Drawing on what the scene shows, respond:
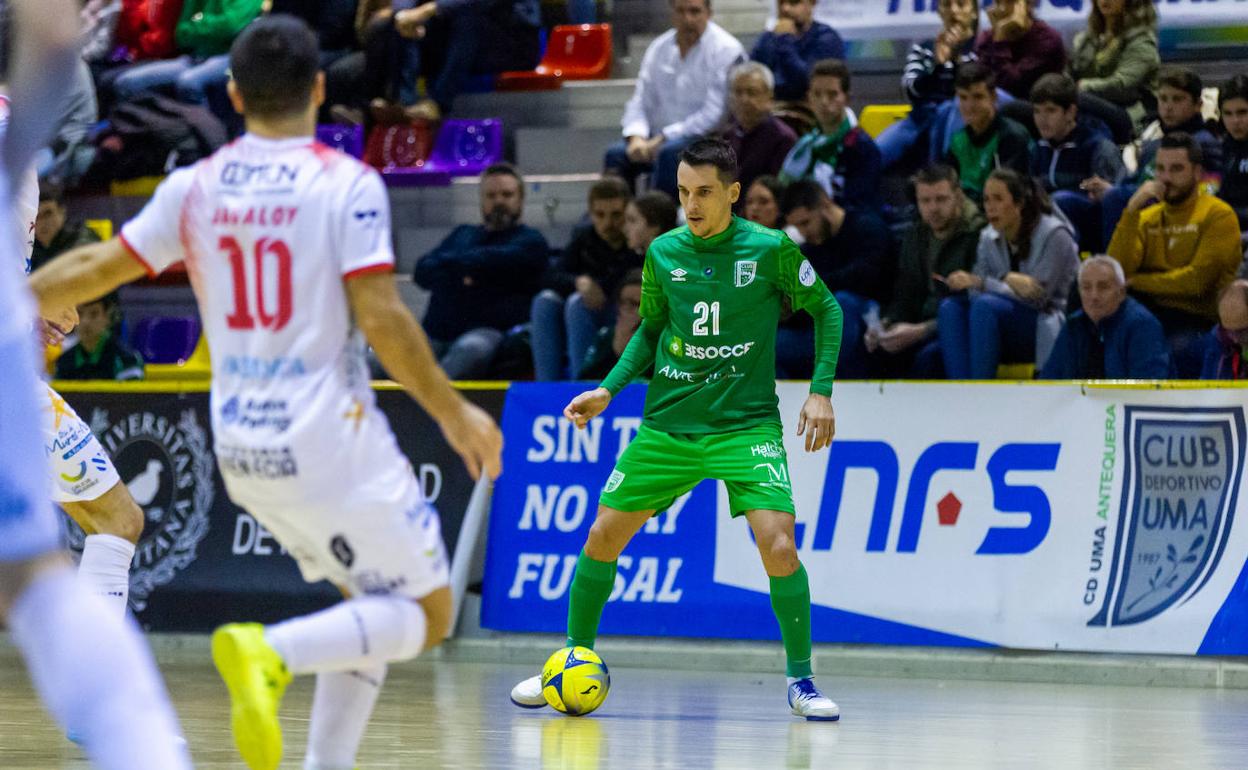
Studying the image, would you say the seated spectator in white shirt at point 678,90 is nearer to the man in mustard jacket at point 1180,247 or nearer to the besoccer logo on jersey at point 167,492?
the man in mustard jacket at point 1180,247

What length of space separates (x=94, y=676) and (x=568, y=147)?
35.2 ft

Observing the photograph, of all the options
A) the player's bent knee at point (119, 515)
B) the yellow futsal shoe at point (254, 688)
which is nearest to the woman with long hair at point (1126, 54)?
the player's bent knee at point (119, 515)

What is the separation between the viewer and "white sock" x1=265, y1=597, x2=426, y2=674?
4.47 metres

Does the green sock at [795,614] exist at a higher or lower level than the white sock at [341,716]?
lower

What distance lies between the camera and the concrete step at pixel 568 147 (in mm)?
13984

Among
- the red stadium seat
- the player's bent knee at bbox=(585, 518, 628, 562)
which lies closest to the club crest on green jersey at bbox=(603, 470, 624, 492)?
the player's bent knee at bbox=(585, 518, 628, 562)

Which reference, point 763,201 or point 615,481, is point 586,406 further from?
point 763,201

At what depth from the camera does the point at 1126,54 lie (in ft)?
39.1

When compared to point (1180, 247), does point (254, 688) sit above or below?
above

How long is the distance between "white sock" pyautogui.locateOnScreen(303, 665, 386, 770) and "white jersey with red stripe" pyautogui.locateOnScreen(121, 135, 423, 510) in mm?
522

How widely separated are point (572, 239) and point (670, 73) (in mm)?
1674

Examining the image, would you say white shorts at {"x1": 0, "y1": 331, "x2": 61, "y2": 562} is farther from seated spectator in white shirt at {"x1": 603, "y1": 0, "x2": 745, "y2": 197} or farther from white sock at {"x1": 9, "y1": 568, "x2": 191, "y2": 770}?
seated spectator in white shirt at {"x1": 603, "y1": 0, "x2": 745, "y2": 197}

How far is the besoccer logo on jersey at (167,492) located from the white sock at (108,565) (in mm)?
4067

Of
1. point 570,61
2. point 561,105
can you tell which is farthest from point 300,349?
point 570,61
